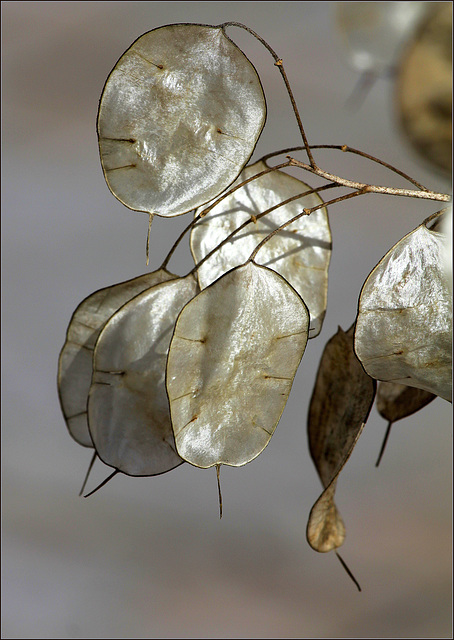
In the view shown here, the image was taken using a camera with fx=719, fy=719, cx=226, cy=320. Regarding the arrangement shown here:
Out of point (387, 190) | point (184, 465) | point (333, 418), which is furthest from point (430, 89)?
point (184, 465)

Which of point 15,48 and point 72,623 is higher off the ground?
point 15,48

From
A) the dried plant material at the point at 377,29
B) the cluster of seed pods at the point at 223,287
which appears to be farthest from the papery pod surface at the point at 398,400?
the dried plant material at the point at 377,29

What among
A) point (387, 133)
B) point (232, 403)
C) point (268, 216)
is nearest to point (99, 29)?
point (387, 133)

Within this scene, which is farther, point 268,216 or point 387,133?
point 387,133

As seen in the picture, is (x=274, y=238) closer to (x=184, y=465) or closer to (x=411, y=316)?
(x=411, y=316)

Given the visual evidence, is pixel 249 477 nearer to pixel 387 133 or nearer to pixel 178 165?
pixel 387 133

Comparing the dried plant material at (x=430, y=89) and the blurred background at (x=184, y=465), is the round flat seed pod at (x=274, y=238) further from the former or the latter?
the blurred background at (x=184, y=465)
